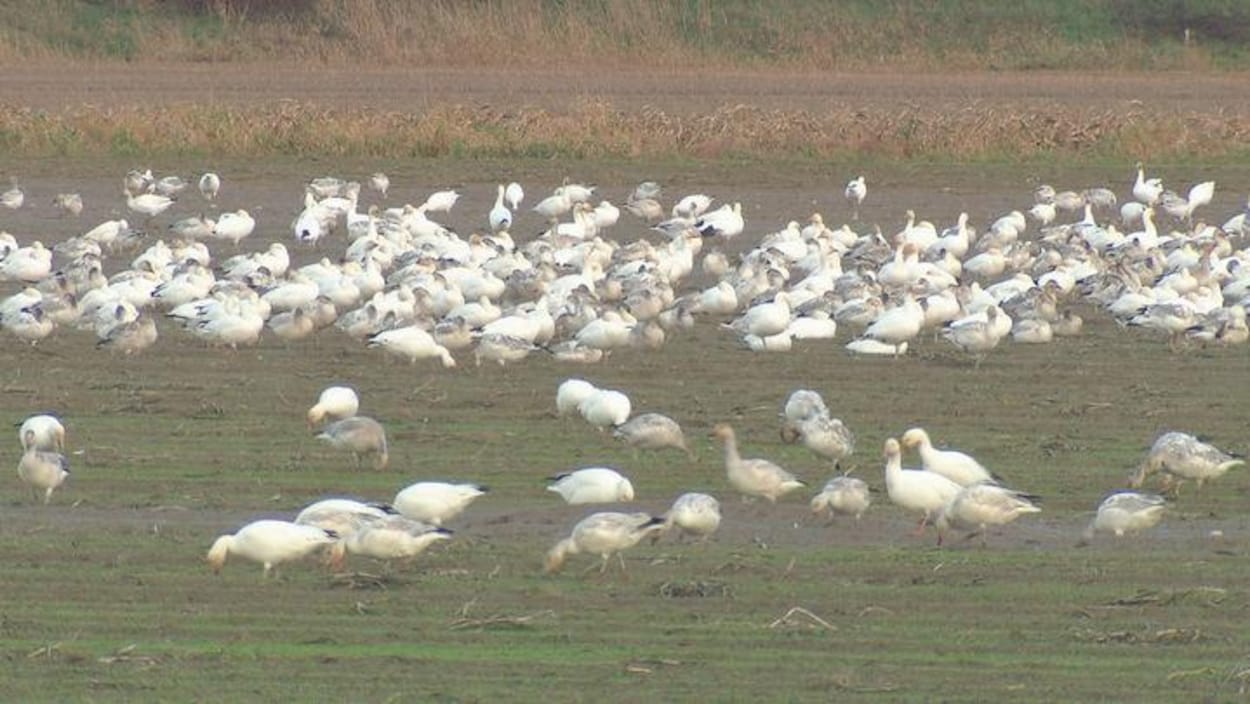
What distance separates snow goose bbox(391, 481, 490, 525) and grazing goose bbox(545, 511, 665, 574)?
788 mm

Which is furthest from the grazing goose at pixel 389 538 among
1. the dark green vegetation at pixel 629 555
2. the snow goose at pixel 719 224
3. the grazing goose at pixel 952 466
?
the snow goose at pixel 719 224

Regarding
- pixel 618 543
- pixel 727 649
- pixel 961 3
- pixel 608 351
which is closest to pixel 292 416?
pixel 608 351

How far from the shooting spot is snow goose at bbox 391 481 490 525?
1123cm

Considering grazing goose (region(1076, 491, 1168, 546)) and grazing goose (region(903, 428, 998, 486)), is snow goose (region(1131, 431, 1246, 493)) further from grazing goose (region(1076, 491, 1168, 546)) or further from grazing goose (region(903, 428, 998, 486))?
grazing goose (region(1076, 491, 1168, 546))

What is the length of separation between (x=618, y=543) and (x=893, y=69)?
38932mm

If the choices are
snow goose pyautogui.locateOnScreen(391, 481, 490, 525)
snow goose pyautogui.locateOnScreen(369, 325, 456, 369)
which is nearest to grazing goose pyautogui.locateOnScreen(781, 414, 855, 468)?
snow goose pyautogui.locateOnScreen(391, 481, 490, 525)

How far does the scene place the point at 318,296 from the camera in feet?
62.8

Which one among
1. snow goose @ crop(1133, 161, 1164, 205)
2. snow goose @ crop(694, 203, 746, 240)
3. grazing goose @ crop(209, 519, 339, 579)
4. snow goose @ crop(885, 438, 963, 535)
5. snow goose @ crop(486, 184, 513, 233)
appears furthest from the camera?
snow goose @ crop(1133, 161, 1164, 205)

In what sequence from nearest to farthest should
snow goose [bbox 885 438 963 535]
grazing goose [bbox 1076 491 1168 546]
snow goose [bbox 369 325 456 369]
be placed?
grazing goose [bbox 1076 491 1168 546]
snow goose [bbox 885 438 963 535]
snow goose [bbox 369 325 456 369]

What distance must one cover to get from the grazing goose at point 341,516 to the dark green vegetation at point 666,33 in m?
38.2

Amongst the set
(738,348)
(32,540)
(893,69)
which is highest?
(32,540)

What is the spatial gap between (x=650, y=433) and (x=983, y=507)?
8.94ft

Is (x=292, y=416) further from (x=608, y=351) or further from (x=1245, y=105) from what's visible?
(x=1245, y=105)

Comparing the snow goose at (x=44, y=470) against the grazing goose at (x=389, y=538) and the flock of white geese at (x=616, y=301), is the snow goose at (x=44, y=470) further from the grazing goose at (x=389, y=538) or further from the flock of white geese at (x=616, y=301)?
the grazing goose at (x=389, y=538)
